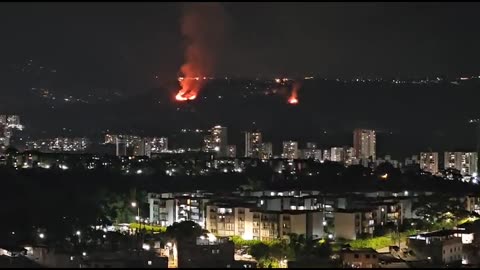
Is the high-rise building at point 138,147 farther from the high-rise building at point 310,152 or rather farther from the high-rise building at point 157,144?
the high-rise building at point 310,152

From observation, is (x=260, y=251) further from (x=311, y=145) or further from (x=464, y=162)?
(x=311, y=145)

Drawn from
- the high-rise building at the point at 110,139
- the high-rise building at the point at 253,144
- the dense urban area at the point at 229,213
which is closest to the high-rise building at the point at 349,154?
the high-rise building at the point at 253,144

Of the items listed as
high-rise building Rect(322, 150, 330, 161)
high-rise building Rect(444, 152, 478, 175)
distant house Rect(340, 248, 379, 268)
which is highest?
high-rise building Rect(322, 150, 330, 161)

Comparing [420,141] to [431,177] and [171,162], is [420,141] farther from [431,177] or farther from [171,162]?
[171,162]

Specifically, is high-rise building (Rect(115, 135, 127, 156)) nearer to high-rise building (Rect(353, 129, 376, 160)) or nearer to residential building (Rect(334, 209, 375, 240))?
high-rise building (Rect(353, 129, 376, 160))

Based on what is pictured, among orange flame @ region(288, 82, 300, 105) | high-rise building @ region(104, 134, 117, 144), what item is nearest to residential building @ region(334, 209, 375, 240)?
high-rise building @ region(104, 134, 117, 144)
